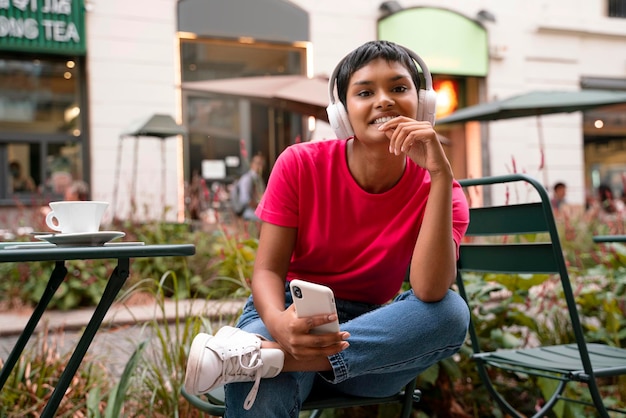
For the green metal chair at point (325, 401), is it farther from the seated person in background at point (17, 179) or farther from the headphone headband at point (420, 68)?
the seated person in background at point (17, 179)

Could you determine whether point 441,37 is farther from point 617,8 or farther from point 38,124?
point 38,124

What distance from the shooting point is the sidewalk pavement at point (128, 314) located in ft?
9.76

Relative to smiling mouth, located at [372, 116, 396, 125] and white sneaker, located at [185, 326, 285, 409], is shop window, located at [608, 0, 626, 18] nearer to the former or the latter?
smiling mouth, located at [372, 116, 396, 125]

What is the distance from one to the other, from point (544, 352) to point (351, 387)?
0.92 metres

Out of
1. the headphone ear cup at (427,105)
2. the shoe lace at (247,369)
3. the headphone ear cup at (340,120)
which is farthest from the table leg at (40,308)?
the headphone ear cup at (427,105)

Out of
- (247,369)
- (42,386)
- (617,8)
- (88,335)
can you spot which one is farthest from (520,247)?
(617,8)

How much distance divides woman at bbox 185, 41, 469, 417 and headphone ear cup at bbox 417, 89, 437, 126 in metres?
0.04

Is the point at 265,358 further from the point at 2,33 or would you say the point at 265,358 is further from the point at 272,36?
the point at 272,36

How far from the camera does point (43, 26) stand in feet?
34.7

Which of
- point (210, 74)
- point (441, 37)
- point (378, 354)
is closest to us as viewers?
point (378, 354)

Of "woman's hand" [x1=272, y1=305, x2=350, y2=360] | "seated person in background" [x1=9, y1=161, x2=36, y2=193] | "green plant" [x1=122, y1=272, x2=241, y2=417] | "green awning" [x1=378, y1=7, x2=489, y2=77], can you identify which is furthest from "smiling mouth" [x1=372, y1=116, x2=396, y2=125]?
"green awning" [x1=378, y1=7, x2=489, y2=77]

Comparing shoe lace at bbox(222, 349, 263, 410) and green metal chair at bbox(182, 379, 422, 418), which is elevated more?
shoe lace at bbox(222, 349, 263, 410)

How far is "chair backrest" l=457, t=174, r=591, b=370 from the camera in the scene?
2.11 m

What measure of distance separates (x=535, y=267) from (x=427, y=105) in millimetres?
609
